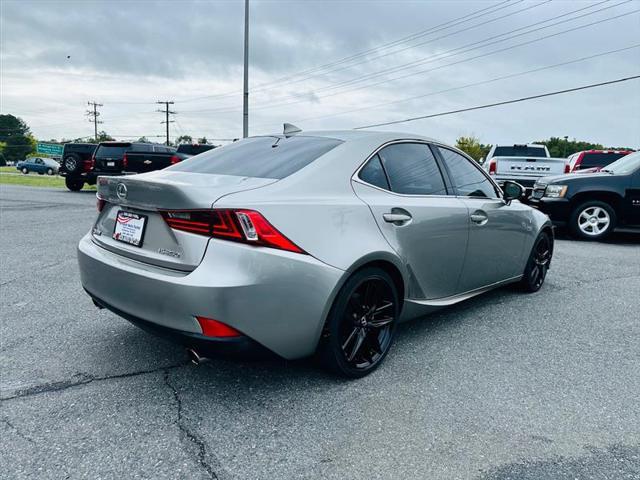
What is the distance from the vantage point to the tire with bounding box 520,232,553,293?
4973 millimetres

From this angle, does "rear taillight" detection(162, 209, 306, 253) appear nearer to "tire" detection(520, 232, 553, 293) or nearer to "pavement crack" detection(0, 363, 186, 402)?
"pavement crack" detection(0, 363, 186, 402)

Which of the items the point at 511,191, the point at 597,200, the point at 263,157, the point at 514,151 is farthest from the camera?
the point at 514,151

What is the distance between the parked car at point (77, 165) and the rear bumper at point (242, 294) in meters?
16.1

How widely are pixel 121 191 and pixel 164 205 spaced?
0.45m

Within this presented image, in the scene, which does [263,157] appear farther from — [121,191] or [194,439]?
[194,439]

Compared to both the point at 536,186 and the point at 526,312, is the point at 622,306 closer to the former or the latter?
the point at 526,312

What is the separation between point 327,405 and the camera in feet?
8.86

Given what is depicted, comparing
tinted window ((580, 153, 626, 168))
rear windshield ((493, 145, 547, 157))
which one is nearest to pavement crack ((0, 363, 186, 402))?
rear windshield ((493, 145, 547, 157))

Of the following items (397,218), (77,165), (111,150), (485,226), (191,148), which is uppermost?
(191,148)

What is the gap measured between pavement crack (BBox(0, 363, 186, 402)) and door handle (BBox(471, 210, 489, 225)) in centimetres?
247

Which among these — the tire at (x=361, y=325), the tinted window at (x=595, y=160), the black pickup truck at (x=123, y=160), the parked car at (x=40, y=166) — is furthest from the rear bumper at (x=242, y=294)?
the parked car at (x=40, y=166)

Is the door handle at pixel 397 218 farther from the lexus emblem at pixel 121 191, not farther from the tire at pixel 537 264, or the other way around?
the tire at pixel 537 264

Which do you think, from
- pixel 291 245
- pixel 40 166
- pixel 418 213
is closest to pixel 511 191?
pixel 418 213

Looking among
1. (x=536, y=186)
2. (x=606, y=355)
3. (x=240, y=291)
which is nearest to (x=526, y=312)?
(x=606, y=355)
